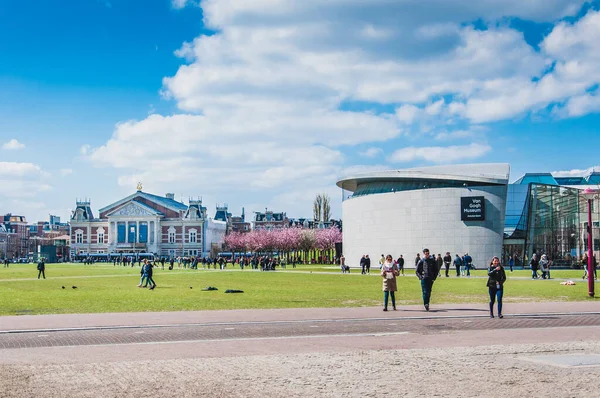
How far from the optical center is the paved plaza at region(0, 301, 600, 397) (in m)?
10.2

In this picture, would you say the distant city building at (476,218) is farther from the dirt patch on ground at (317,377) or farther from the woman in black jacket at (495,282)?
the dirt patch on ground at (317,377)

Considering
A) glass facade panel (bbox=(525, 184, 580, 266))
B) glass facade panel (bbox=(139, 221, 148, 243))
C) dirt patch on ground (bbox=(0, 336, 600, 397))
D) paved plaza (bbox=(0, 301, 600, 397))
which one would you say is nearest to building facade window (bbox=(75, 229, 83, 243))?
glass facade panel (bbox=(139, 221, 148, 243))

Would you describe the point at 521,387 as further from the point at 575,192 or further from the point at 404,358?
the point at 575,192

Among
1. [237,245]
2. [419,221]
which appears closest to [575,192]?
[419,221]

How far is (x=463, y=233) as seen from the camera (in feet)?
263

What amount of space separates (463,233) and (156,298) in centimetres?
5666

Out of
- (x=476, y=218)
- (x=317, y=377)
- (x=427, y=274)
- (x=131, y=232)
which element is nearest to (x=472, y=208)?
(x=476, y=218)

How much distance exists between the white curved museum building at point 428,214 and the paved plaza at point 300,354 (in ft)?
194

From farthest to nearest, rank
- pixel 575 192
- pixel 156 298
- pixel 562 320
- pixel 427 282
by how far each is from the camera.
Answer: pixel 575 192 < pixel 156 298 < pixel 427 282 < pixel 562 320

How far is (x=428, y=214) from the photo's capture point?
3248 inches

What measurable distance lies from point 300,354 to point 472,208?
69100mm

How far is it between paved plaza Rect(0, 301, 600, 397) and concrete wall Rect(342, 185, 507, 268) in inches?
2327

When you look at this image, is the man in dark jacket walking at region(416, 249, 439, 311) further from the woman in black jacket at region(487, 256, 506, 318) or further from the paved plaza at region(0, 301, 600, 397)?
the woman in black jacket at region(487, 256, 506, 318)

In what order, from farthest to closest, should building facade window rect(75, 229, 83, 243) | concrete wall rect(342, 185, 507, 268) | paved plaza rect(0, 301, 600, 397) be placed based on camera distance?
building facade window rect(75, 229, 83, 243) → concrete wall rect(342, 185, 507, 268) → paved plaza rect(0, 301, 600, 397)
